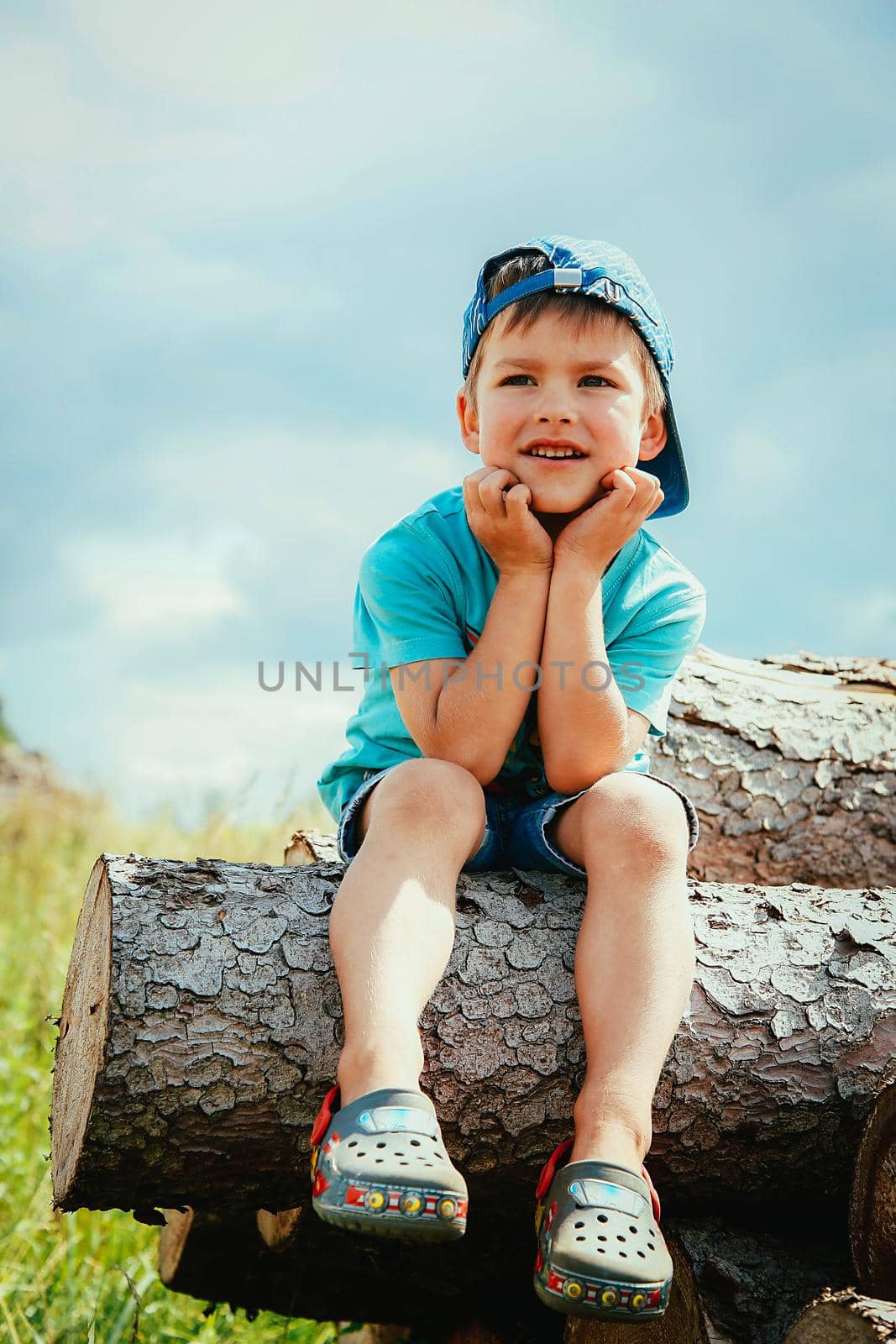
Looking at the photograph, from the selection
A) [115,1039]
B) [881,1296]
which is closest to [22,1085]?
[115,1039]

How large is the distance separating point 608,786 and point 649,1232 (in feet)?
2.69

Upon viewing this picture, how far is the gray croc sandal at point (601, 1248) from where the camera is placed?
1668 mm

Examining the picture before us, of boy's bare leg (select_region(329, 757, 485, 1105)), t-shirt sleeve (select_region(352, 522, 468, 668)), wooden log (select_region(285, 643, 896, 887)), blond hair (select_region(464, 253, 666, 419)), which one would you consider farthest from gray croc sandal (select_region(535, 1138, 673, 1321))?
wooden log (select_region(285, 643, 896, 887))

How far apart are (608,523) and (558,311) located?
468mm

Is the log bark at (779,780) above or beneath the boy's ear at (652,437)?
beneath

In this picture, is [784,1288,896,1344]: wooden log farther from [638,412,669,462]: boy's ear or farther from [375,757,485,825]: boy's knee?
[638,412,669,462]: boy's ear

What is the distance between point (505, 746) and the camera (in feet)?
7.64

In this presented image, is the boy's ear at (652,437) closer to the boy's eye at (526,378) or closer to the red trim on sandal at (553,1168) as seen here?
the boy's eye at (526,378)

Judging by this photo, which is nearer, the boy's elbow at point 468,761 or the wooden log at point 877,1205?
the wooden log at point 877,1205

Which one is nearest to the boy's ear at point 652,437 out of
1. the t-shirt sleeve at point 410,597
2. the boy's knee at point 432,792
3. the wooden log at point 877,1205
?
the t-shirt sleeve at point 410,597

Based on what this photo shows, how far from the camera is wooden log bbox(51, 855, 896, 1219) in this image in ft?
6.37

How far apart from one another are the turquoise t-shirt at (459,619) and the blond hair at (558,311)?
370 mm

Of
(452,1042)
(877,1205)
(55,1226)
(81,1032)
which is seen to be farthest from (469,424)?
(55,1226)

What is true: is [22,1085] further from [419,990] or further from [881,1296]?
[881,1296]
